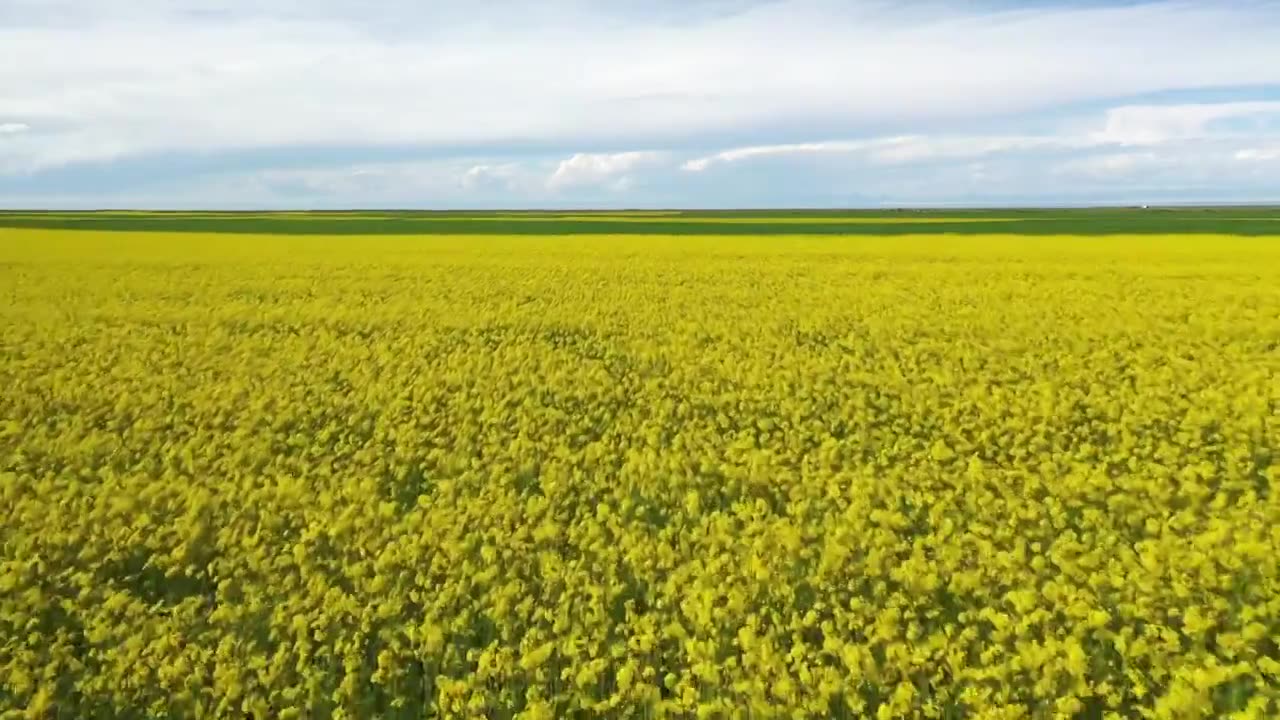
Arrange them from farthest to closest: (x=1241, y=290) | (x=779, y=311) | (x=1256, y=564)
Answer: (x=1241, y=290) → (x=779, y=311) → (x=1256, y=564)

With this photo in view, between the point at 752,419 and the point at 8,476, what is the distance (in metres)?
7.77

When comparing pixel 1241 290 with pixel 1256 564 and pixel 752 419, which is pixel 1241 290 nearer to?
pixel 752 419

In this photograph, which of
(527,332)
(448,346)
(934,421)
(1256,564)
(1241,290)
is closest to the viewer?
(1256,564)

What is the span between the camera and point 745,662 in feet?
18.7

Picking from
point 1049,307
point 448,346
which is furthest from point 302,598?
point 1049,307

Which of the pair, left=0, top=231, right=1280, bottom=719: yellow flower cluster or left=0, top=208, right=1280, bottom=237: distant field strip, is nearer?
left=0, top=231, right=1280, bottom=719: yellow flower cluster

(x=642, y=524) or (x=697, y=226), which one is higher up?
(x=697, y=226)

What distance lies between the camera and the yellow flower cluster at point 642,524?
19.2ft

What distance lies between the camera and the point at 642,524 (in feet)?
25.3

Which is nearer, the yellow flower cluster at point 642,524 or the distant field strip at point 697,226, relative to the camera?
the yellow flower cluster at point 642,524

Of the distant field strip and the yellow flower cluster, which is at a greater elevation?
the distant field strip

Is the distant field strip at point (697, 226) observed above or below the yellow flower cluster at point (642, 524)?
above

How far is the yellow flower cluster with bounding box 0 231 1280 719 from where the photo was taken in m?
5.87

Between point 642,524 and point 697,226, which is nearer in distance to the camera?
point 642,524
